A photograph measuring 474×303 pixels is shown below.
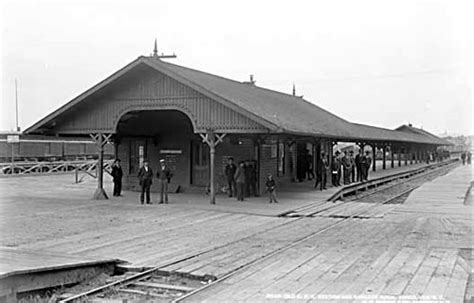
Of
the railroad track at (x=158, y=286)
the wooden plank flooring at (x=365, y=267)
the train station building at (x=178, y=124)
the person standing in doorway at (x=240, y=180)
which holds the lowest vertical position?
the railroad track at (x=158, y=286)

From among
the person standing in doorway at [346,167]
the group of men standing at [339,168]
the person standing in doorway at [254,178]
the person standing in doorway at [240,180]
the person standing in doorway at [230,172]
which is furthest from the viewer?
the person standing in doorway at [346,167]

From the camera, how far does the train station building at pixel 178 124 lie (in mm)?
18109

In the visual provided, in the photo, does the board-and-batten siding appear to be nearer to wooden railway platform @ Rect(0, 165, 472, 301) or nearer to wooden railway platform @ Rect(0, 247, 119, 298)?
wooden railway platform @ Rect(0, 165, 472, 301)

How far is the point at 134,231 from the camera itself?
12.3 m

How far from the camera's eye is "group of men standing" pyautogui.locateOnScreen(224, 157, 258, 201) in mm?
19281

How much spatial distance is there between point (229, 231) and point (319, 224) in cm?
237

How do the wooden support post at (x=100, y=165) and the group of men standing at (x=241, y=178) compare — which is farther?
the wooden support post at (x=100, y=165)

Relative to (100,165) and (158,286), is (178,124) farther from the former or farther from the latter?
(158,286)

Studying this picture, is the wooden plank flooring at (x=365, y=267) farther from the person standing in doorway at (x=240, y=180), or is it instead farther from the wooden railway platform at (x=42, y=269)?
the person standing in doorway at (x=240, y=180)

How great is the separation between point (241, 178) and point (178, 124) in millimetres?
4087

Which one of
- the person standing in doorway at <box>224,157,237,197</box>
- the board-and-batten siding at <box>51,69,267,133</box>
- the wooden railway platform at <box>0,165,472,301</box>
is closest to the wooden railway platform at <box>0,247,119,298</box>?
the wooden railway platform at <box>0,165,472,301</box>

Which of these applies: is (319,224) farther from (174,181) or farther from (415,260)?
(174,181)

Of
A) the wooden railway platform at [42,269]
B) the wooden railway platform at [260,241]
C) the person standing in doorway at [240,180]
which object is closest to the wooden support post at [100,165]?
the wooden railway platform at [260,241]

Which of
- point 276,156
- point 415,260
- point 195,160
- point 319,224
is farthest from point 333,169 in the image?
point 415,260
